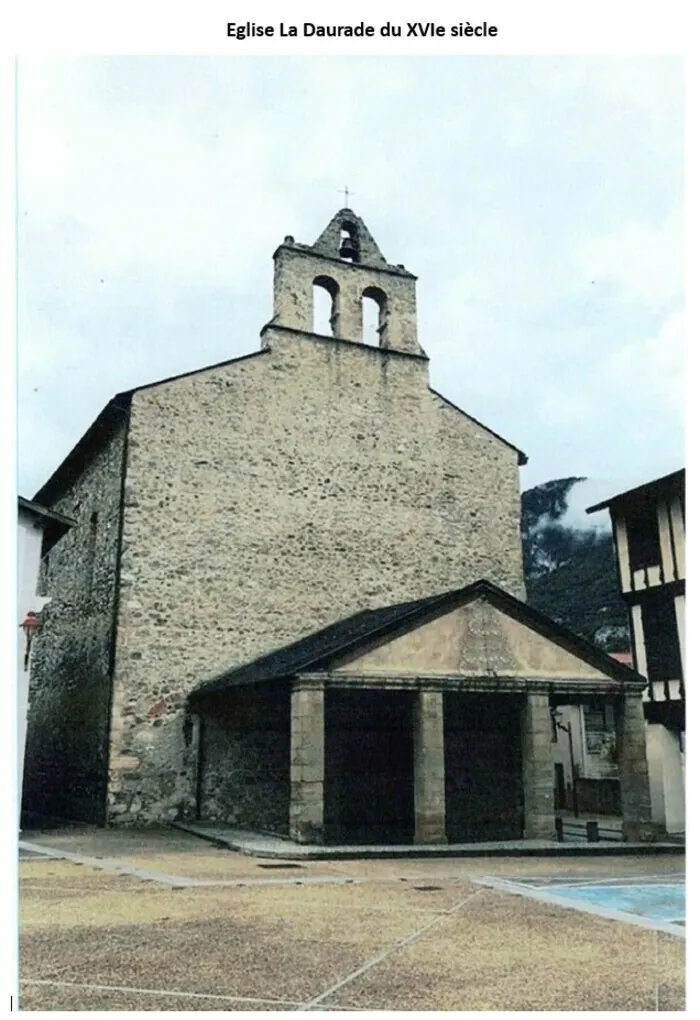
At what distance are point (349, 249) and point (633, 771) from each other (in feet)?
40.5

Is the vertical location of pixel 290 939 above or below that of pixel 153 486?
below

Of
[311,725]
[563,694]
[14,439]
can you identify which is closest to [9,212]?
[14,439]

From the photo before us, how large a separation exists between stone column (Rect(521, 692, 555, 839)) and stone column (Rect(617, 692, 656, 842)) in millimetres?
1198

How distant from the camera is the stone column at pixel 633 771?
13.6 m

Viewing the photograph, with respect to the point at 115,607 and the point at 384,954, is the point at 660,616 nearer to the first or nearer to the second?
the point at 115,607

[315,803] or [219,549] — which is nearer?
[315,803]

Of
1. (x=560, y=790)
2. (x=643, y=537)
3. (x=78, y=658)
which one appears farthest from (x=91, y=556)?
(x=560, y=790)

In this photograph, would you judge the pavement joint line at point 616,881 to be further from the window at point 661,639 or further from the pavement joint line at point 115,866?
the window at point 661,639

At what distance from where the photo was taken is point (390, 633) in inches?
517

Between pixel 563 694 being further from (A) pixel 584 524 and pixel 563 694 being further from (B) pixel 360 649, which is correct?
(A) pixel 584 524

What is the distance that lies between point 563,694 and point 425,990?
9497mm

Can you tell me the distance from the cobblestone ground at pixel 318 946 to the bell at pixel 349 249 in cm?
1392

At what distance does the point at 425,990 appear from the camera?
16.5 feet

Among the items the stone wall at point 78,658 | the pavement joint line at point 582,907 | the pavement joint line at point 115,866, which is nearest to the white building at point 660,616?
the pavement joint line at point 582,907
